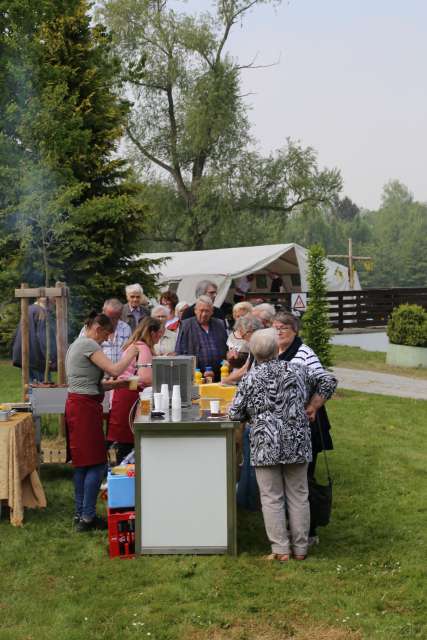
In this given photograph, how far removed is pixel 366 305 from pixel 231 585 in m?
24.7

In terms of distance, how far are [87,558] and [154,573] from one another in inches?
26.2

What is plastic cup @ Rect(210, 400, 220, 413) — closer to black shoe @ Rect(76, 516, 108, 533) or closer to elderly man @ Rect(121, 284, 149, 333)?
black shoe @ Rect(76, 516, 108, 533)

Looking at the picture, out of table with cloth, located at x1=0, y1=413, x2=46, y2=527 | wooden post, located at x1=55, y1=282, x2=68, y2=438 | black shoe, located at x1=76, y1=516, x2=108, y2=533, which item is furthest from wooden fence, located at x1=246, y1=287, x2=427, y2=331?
black shoe, located at x1=76, y1=516, x2=108, y2=533

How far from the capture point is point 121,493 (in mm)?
6367

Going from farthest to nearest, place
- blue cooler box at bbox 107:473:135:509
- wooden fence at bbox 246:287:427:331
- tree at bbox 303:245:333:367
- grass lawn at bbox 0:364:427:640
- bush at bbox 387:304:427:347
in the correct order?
wooden fence at bbox 246:287:427:331 → bush at bbox 387:304:427:347 → tree at bbox 303:245:333:367 → blue cooler box at bbox 107:473:135:509 → grass lawn at bbox 0:364:427:640

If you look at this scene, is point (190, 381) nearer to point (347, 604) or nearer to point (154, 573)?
point (154, 573)

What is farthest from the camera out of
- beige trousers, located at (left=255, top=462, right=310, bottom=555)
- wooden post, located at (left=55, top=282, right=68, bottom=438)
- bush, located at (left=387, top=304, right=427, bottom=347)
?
bush, located at (left=387, top=304, right=427, bottom=347)

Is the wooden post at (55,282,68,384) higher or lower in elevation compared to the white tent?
lower

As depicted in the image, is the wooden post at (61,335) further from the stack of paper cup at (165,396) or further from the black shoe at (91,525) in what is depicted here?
the stack of paper cup at (165,396)

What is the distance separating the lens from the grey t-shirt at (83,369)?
6.76 m

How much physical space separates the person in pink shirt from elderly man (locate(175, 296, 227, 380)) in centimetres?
103

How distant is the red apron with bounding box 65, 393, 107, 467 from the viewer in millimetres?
6809

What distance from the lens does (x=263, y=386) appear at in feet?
19.6

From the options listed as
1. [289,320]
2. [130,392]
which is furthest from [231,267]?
[289,320]
